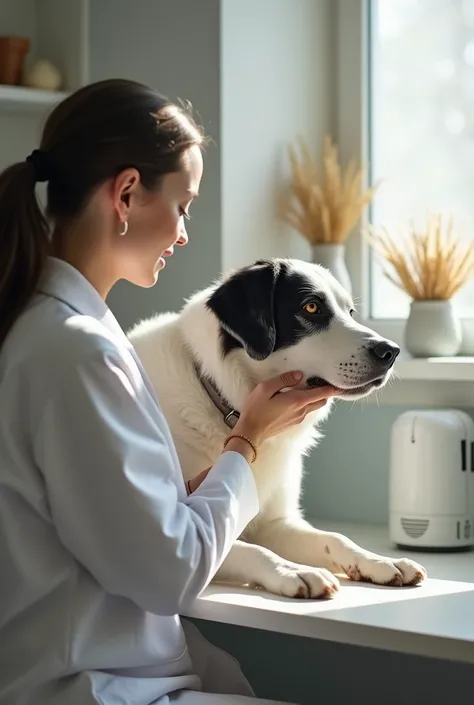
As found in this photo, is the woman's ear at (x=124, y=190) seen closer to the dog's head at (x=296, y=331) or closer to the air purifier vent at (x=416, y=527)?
the dog's head at (x=296, y=331)

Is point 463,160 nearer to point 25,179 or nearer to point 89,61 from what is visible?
point 89,61

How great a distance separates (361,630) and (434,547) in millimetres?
729

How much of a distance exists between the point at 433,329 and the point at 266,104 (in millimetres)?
641

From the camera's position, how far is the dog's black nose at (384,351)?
169cm

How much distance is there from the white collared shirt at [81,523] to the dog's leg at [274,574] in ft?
0.82

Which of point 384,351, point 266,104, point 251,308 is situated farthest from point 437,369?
point 266,104

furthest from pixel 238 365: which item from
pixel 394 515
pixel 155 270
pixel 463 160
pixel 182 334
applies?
pixel 463 160

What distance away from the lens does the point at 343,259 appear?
248 centimetres

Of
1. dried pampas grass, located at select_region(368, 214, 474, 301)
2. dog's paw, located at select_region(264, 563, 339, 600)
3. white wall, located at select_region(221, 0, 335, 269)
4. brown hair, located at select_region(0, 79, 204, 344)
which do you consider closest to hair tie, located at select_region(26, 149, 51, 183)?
brown hair, located at select_region(0, 79, 204, 344)

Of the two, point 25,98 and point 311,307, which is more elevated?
point 25,98

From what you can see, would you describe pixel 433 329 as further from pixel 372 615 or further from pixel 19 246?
pixel 19 246

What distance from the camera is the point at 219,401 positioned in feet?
5.90

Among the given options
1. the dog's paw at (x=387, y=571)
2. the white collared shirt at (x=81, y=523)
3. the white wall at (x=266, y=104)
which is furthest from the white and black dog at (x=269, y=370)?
the white wall at (x=266, y=104)

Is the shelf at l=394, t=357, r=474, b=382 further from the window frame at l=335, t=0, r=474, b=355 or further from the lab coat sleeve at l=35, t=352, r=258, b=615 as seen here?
the lab coat sleeve at l=35, t=352, r=258, b=615
